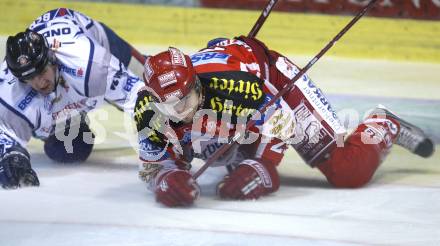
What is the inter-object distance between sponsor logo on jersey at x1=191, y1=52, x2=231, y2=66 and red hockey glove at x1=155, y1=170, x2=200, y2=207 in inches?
18.9

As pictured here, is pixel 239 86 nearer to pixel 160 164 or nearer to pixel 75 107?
pixel 160 164

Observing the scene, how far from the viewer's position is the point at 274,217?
11.3ft

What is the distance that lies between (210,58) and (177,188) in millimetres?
590

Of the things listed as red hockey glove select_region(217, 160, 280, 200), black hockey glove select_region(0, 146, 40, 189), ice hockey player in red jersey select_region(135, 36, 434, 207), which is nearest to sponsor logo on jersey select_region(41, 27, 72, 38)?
black hockey glove select_region(0, 146, 40, 189)

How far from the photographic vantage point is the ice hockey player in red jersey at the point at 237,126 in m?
3.48

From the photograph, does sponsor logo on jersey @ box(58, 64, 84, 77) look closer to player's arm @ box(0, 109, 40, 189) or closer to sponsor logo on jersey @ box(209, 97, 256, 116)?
player's arm @ box(0, 109, 40, 189)

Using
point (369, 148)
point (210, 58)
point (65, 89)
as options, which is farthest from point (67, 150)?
point (369, 148)

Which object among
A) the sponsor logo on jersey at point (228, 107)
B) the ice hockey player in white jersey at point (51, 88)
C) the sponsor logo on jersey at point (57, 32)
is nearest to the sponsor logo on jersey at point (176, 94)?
the sponsor logo on jersey at point (228, 107)

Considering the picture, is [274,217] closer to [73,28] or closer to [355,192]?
[355,192]

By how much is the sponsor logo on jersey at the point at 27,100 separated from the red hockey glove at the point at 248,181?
→ 1.07 metres

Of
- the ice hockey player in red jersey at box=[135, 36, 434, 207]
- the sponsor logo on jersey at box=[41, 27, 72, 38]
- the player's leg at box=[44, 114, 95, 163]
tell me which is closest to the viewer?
the ice hockey player in red jersey at box=[135, 36, 434, 207]

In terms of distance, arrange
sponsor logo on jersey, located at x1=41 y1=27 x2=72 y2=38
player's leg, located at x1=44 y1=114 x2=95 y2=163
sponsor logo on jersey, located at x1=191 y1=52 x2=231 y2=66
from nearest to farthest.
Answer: sponsor logo on jersey, located at x1=191 y1=52 x2=231 y2=66 < sponsor logo on jersey, located at x1=41 y1=27 x2=72 y2=38 < player's leg, located at x1=44 y1=114 x2=95 y2=163

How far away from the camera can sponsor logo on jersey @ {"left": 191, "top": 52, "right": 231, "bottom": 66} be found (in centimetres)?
373

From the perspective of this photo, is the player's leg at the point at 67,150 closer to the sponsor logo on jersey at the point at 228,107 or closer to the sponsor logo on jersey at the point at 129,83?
the sponsor logo on jersey at the point at 129,83
